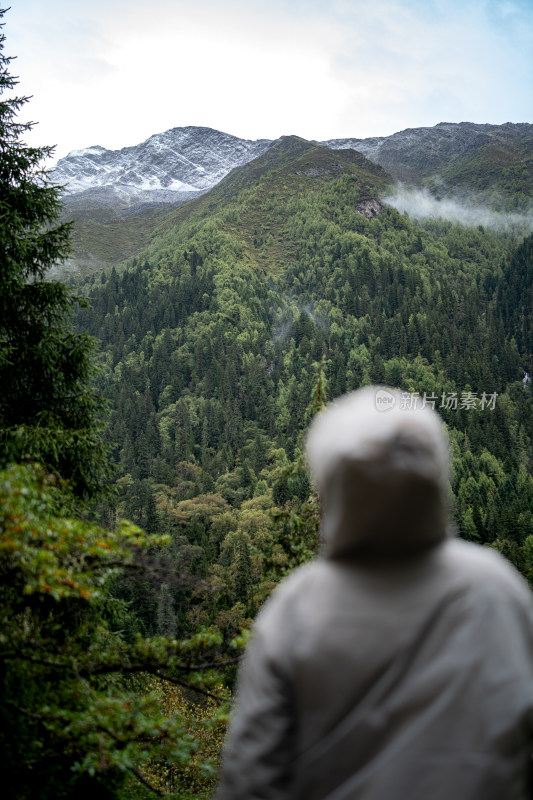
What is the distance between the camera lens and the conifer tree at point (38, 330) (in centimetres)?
799

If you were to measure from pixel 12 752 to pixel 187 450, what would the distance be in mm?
96688

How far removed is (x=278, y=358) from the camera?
135 metres

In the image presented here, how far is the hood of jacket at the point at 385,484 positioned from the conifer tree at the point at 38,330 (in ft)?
22.4

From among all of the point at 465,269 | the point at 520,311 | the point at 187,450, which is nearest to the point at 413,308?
the point at 520,311

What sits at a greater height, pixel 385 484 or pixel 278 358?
pixel 278 358

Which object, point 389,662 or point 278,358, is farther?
Result: point 278,358

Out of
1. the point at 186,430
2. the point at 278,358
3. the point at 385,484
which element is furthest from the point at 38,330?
the point at 278,358

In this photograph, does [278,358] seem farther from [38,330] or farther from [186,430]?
[38,330]

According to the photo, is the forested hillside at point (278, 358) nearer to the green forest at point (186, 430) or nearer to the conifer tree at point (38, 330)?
the green forest at point (186, 430)

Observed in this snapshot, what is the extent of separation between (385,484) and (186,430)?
349ft

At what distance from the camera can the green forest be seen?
4371 mm

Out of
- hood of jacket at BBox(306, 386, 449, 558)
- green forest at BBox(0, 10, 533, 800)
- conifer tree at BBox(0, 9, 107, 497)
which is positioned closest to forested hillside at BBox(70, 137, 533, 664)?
green forest at BBox(0, 10, 533, 800)

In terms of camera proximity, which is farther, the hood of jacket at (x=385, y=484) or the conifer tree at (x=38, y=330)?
the conifer tree at (x=38, y=330)

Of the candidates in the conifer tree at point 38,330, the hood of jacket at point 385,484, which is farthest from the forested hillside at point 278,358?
the hood of jacket at point 385,484
